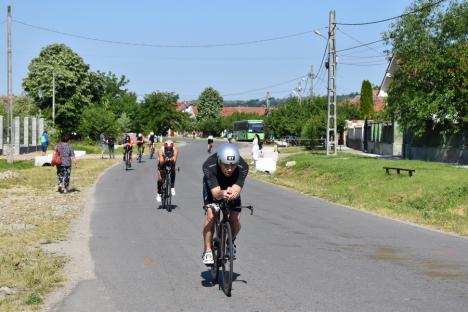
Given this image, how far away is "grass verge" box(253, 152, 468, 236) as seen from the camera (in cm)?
1627

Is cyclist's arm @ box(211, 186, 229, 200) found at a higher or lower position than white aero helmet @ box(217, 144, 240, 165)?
lower

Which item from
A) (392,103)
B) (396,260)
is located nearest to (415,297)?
(396,260)

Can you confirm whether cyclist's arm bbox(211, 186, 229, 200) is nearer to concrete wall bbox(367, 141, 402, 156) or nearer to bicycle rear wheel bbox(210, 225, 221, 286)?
bicycle rear wheel bbox(210, 225, 221, 286)

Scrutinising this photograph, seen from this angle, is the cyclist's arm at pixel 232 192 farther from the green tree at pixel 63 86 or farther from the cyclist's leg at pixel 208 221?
the green tree at pixel 63 86

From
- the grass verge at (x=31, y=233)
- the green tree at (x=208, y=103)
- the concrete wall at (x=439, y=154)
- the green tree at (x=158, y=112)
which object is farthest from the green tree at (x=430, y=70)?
the green tree at (x=208, y=103)

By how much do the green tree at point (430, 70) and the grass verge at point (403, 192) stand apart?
258 inches

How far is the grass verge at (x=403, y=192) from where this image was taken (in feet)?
53.4

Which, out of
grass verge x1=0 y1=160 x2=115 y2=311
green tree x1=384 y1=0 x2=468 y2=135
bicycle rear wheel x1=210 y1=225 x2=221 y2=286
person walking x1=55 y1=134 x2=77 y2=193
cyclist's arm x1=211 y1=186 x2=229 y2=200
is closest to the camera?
cyclist's arm x1=211 y1=186 x2=229 y2=200

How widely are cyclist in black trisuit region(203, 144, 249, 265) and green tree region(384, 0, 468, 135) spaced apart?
87.4 ft

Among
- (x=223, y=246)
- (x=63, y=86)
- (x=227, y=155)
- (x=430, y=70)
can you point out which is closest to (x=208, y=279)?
(x=223, y=246)

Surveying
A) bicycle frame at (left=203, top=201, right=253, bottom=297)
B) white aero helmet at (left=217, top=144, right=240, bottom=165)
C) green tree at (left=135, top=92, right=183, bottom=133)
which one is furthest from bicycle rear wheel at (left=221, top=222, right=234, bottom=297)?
green tree at (left=135, top=92, right=183, bottom=133)

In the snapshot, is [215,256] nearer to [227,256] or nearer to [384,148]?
[227,256]

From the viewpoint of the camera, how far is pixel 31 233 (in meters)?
11.9

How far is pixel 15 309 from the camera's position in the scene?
6512 mm
